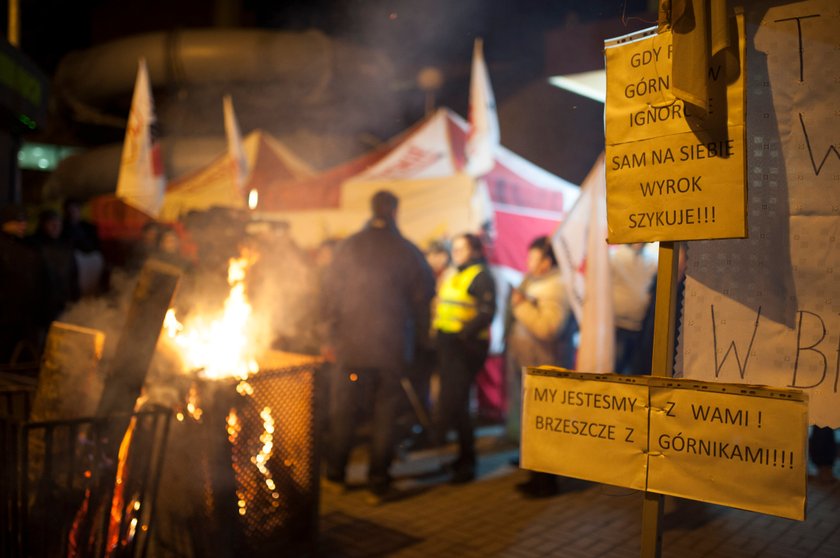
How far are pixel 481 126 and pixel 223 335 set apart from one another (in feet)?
13.7

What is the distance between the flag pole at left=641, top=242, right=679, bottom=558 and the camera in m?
2.55

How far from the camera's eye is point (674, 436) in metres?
2.45

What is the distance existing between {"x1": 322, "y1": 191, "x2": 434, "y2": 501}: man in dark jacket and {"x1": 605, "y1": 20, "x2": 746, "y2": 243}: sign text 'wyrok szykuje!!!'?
3379 mm

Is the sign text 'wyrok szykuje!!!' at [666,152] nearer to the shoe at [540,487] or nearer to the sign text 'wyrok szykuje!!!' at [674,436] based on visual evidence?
the sign text 'wyrok szykuje!!!' at [674,436]

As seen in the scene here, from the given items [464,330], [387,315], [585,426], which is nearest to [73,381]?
[387,315]

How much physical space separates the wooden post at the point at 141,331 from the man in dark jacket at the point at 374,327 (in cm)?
258

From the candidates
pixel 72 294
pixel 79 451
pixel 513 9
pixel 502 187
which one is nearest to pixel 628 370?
pixel 502 187

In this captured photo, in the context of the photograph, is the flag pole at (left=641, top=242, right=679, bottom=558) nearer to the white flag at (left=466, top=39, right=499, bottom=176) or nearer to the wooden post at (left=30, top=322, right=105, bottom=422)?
the wooden post at (left=30, top=322, right=105, bottom=422)

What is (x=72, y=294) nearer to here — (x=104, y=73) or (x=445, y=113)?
(x=445, y=113)

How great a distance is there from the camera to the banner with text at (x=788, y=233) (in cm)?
258

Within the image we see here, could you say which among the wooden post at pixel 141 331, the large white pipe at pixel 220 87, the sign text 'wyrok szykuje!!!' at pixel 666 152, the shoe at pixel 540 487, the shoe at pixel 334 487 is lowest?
the shoe at pixel 334 487

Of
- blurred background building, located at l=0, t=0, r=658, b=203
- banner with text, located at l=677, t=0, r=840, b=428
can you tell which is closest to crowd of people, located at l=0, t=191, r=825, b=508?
banner with text, located at l=677, t=0, r=840, b=428

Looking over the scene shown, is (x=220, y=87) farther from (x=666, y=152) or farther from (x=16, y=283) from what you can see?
(x=666, y=152)

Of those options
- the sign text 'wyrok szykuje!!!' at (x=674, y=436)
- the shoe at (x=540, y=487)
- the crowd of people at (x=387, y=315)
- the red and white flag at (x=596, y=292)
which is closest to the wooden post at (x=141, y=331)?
the crowd of people at (x=387, y=315)
